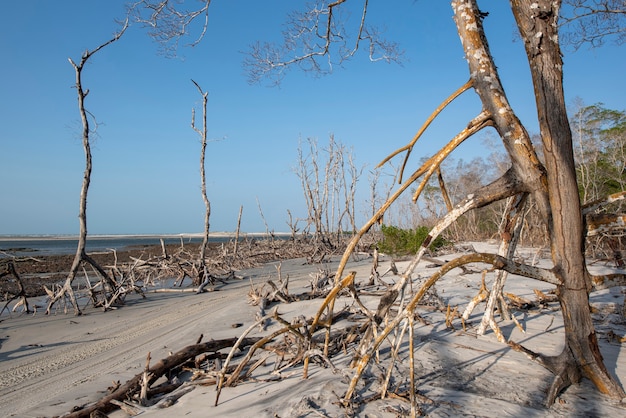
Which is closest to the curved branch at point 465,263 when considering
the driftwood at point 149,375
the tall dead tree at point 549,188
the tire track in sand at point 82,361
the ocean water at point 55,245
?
the tall dead tree at point 549,188

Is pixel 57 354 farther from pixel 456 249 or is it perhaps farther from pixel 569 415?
Result: pixel 456 249

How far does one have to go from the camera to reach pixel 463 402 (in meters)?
2.02

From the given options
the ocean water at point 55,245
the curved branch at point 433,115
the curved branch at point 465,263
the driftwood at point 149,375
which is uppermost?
the curved branch at point 433,115

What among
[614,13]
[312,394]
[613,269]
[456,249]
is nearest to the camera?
[312,394]

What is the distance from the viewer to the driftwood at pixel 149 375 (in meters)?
2.74

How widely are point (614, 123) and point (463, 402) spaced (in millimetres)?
23543

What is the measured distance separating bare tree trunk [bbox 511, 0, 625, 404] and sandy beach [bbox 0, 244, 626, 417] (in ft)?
0.72

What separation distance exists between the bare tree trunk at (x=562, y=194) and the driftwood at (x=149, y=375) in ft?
6.44

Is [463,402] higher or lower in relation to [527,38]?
lower

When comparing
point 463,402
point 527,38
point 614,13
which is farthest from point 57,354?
point 614,13

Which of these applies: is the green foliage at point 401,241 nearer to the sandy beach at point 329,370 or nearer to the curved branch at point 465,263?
the sandy beach at point 329,370

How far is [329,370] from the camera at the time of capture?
101 inches

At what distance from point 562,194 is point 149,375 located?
9.99 feet

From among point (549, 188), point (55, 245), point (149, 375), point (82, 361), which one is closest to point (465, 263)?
point (549, 188)
